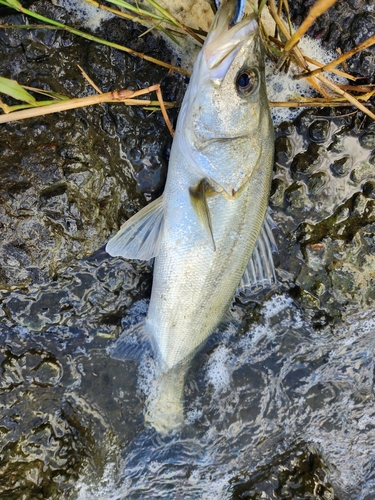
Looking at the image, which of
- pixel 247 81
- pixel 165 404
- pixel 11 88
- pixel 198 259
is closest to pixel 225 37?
pixel 247 81

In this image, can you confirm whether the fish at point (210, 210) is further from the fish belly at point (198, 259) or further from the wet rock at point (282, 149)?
the wet rock at point (282, 149)

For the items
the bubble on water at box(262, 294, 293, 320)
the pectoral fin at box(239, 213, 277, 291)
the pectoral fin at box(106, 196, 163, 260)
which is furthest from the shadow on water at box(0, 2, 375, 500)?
the pectoral fin at box(239, 213, 277, 291)

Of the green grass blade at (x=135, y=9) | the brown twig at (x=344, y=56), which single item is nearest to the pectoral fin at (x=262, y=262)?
the brown twig at (x=344, y=56)

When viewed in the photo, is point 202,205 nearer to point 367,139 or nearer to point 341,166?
point 341,166

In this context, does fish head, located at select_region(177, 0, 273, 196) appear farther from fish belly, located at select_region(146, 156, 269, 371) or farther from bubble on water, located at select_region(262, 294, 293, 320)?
bubble on water, located at select_region(262, 294, 293, 320)

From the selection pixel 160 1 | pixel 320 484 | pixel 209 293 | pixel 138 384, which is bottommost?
pixel 320 484

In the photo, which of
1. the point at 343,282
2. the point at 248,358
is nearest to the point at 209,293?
the point at 248,358

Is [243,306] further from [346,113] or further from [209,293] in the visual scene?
[346,113]
